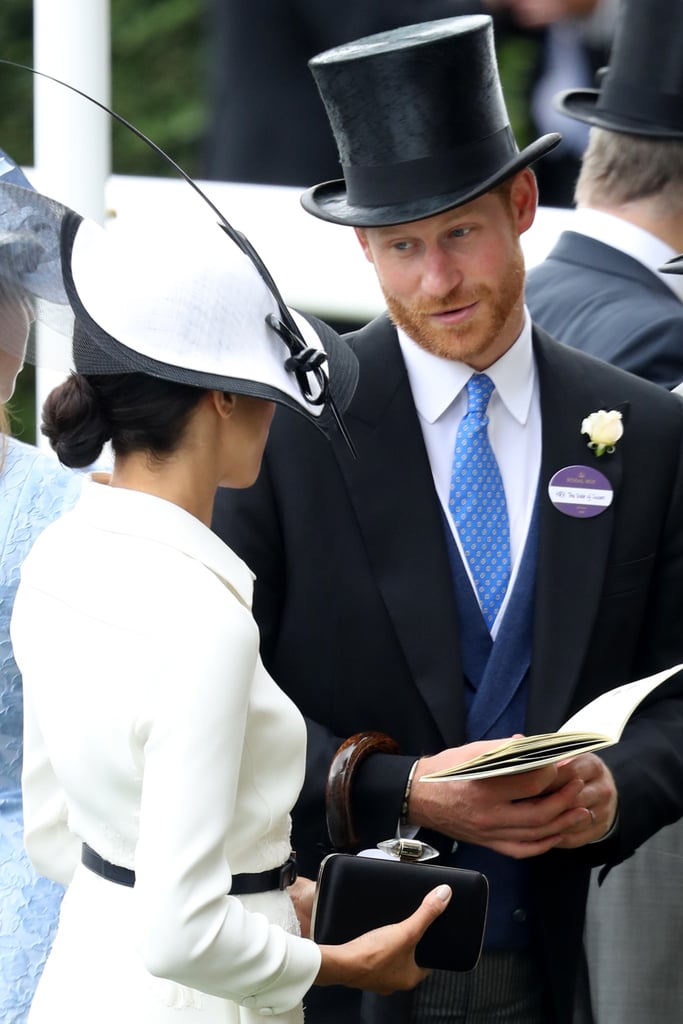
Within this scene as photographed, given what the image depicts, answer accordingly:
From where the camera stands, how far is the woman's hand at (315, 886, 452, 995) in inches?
74.8

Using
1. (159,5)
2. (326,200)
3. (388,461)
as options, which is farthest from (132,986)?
(159,5)

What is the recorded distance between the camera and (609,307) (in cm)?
337

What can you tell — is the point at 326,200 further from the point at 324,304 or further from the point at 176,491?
the point at 324,304

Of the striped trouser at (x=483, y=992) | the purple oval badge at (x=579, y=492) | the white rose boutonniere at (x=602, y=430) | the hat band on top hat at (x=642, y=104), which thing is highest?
the hat band on top hat at (x=642, y=104)

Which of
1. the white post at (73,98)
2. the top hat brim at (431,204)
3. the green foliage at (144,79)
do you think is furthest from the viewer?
the green foliage at (144,79)

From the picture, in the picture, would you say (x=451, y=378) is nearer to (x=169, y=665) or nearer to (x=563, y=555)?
(x=563, y=555)

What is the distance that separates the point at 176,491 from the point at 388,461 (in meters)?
0.72

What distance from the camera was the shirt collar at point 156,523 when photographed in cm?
182

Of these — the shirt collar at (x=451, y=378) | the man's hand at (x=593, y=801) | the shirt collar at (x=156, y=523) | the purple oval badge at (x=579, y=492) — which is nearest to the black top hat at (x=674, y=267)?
the shirt collar at (x=451, y=378)

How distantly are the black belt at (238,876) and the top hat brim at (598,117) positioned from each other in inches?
81.7

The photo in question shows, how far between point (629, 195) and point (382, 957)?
2091 millimetres

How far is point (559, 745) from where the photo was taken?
2.03 metres

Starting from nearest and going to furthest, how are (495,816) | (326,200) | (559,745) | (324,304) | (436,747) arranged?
(559,745) → (495,816) → (436,747) → (326,200) → (324,304)

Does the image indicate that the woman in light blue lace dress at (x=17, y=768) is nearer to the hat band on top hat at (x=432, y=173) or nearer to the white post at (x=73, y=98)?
the hat band on top hat at (x=432, y=173)
